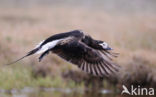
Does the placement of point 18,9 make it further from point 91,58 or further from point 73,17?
point 91,58

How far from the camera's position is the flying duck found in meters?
7.55

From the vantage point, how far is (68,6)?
18.2 metres

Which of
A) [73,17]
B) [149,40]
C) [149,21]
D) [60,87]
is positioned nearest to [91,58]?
[60,87]

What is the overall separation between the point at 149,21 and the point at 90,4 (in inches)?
193

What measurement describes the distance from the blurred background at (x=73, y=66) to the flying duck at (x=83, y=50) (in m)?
1.74

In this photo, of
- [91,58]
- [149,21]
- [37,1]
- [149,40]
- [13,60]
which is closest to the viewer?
[91,58]

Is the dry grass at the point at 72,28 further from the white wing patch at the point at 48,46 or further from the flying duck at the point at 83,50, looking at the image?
the white wing patch at the point at 48,46

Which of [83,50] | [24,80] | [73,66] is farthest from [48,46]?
[73,66]

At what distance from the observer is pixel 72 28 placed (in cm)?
1369

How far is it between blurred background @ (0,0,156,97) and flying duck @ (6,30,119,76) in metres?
1.74

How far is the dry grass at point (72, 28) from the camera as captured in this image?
10.5m

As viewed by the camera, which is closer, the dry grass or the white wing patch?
the white wing patch
